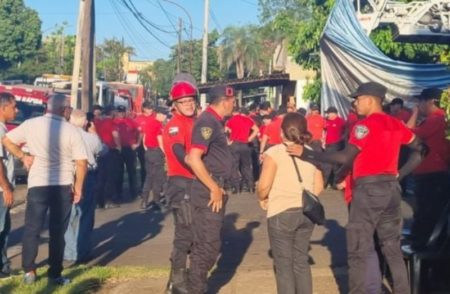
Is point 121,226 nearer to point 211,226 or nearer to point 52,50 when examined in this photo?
point 211,226

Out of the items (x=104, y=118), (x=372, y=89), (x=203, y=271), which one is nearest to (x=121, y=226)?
(x=104, y=118)

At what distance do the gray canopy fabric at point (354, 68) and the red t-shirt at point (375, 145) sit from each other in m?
7.00

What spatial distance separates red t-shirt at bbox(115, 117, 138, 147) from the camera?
17.6 metres

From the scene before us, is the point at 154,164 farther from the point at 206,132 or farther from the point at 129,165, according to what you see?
the point at 206,132

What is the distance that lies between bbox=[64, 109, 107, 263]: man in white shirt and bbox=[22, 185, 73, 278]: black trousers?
59.6 inches

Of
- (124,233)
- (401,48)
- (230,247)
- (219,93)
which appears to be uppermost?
(401,48)

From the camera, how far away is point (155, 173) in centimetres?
1594

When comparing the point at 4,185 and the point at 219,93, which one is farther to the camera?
the point at 4,185

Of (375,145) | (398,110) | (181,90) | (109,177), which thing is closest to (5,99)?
(181,90)

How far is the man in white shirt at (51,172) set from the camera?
8.74m

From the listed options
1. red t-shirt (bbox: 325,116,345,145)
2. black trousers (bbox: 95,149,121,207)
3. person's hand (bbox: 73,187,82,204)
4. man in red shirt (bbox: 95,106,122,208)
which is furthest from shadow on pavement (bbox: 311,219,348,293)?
man in red shirt (bbox: 95,106,122,208)

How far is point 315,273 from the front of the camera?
9406mm

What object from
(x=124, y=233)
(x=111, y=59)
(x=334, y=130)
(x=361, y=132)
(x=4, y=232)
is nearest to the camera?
(x=361, y=132)

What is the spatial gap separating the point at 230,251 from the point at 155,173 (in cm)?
506
